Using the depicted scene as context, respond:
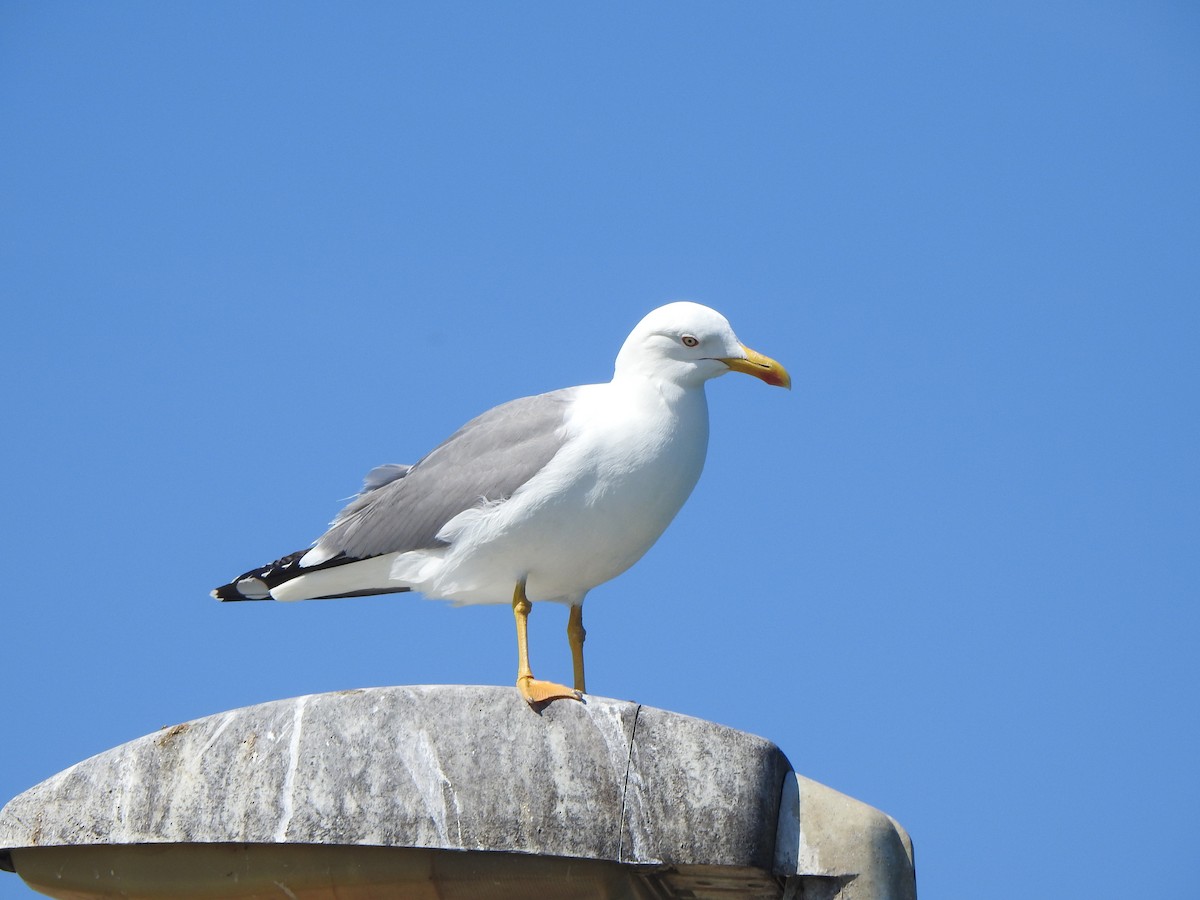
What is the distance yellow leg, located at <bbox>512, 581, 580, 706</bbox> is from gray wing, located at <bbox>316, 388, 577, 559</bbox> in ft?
2.02

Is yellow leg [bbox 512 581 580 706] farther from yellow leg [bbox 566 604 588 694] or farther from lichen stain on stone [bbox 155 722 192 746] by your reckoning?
lichen stain on stone [bbox 155 722 192 746]

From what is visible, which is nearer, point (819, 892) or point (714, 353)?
point (819, 892)

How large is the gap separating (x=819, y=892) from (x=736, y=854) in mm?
651

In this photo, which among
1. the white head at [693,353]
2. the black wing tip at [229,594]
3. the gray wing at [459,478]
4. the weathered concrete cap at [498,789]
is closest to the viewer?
the weathered concrete cap at [498,789]

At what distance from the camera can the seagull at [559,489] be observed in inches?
344

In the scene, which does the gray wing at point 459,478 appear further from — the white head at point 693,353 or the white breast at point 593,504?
the white head at point 693,353

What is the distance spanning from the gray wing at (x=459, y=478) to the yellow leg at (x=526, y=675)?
62 cm

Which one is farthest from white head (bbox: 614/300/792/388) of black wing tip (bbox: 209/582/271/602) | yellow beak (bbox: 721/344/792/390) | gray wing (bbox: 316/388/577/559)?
black wing tip (bbox: 209/582/271/602)

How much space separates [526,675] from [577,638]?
4.11ft

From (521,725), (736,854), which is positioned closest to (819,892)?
(736,854)

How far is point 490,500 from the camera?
29.3 ft

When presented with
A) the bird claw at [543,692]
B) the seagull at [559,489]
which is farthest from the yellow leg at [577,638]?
the bird claw at [543,692]

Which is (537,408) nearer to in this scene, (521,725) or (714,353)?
(714,353)

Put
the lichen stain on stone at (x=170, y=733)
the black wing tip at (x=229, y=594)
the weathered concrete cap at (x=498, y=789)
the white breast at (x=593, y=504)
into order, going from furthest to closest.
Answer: the black wing tip at (x=229, y=594) < the white breast at (x=593, y=504) < the lichen stain on stone at (x=170, y=733) < the weathered concrete cap at (x=498, y=789)
